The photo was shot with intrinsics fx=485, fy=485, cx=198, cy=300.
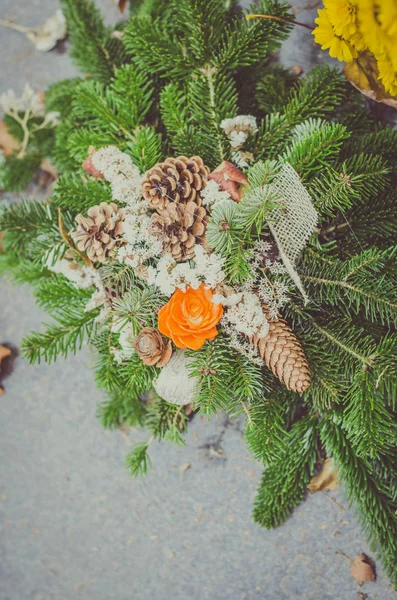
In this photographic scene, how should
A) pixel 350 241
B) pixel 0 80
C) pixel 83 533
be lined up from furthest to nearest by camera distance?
pixel 0 80, pixel 83 533, pixel 350 241

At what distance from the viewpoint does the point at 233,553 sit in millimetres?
1100

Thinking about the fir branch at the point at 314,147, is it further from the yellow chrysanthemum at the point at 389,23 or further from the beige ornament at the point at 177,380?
the beige ornament at the point at 177,380

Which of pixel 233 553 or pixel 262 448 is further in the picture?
pixel 233 553

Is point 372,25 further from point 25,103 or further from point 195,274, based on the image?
point 25,103

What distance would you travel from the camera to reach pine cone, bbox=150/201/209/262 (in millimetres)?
688

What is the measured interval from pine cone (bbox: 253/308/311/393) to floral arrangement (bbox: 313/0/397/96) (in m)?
0.39

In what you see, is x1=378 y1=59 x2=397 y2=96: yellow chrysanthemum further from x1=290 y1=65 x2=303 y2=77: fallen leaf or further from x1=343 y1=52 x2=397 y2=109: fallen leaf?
x1=290 y1=65 x2=303 y2=77: fallen leaf

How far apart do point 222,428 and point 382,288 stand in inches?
22.8

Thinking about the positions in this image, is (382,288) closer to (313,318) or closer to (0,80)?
(313,318)

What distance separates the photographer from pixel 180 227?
2.28 ft

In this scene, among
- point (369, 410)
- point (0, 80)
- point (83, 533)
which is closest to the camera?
point (369, 410)

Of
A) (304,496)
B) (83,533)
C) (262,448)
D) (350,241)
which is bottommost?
(83,533)

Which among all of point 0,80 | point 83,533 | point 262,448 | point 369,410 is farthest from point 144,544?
point 0,80

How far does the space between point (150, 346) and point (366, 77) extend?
60 centimetres
